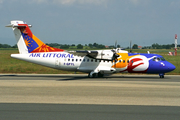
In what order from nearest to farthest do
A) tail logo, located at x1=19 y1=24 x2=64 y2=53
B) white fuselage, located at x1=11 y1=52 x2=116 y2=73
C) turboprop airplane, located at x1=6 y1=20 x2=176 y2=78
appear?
turboprop airplane, located at x1=6 y1=20 x2=176 y2=78 < white fuselage, located at x1=11 y1=52 x2=116 y2=73 < tail logo, located at x1=19 y1=24 x2=64 y2=53

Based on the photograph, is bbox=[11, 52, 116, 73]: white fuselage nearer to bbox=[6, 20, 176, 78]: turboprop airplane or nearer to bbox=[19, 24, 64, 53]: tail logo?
bbox=[6, 20, 176, 78]: turboprop airplane

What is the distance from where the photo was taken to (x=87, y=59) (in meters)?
28.2

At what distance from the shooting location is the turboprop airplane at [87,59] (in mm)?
27125

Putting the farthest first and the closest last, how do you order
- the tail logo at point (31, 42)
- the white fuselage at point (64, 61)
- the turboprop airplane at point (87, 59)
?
1. the tail logo at point (31, 42)
2. the white fuselage at point (64, 61)
3. the turboprop airplane at point (87, 59)

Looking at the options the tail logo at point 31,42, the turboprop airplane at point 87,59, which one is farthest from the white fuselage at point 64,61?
the tail logo at point 31,42

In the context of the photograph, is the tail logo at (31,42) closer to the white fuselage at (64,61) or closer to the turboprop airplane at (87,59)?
the turboprop airplane at (87,59)

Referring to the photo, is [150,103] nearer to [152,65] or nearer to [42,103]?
[42,103]

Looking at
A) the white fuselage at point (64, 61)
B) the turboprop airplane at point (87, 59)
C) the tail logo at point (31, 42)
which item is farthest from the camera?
the tail logo at point (31, 42)

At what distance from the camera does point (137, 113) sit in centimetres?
1035

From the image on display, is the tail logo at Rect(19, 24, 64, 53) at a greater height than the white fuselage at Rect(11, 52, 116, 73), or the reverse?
Answer: the tail logo at Rect(19, 24, 64, 53)

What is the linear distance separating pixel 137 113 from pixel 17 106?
18.4 ft

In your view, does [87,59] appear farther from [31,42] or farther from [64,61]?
[31,42]

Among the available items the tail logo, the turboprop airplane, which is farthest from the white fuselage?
the tail logo

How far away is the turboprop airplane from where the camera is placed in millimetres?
27125
